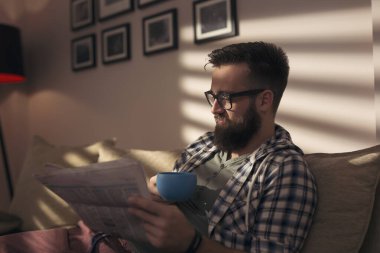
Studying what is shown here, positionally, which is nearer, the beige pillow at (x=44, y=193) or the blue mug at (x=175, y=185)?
the blue mug at (x=175, y=185)

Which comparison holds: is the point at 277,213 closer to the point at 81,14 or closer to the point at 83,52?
the point at 83,52

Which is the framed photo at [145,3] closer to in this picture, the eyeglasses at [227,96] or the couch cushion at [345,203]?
the eyeglasses at [227,96]

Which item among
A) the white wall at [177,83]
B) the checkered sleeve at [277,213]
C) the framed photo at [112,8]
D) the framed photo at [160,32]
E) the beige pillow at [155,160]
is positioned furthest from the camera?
the framed photo at [112,8]

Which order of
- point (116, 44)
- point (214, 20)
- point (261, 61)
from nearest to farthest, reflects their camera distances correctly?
point (261, 61)
point (214, 20)
point (116, 44)

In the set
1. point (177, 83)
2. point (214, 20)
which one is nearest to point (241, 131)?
point (214, 20)

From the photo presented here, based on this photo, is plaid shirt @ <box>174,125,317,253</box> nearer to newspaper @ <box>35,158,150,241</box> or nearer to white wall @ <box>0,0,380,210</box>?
newspaper @ <box>35,158,150,241</box>

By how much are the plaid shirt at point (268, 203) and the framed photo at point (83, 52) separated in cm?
177

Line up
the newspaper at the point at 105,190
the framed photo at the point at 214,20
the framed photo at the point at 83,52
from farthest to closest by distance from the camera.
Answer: the framed photo at the point at 83,52 < the framed photo at the point at 214,20 < the newspaper at the point at 105,190

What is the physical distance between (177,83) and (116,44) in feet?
1.85

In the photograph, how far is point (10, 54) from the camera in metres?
2.78

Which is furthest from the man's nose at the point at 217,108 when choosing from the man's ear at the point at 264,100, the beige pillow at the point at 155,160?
the beige pillow at the point at 155,160

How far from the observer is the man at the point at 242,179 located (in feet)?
3.03

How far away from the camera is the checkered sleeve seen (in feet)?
3.27

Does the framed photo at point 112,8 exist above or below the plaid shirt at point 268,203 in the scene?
above
